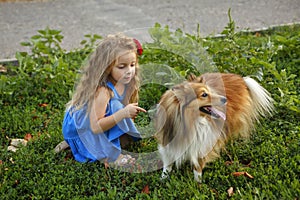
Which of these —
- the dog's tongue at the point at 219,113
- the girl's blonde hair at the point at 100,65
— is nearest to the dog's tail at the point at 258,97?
the dog's tongue at the point at 219,113

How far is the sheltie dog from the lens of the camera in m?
2.89

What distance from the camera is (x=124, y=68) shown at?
328cm

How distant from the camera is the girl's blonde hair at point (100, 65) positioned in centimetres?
323

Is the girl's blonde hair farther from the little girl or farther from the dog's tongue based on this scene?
the dog's tongue

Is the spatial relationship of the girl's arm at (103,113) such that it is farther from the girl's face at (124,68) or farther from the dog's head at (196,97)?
the dog's head at (196,97)

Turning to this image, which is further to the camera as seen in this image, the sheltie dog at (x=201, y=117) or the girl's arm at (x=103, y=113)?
the girl's arm at (x=103, y=113)

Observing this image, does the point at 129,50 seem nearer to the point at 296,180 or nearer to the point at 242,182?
the point at 242,182

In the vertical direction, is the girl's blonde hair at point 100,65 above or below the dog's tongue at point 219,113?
above

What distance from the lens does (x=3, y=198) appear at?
3238 millimetres

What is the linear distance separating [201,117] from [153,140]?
101 cm

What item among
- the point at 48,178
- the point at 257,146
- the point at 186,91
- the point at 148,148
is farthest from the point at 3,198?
the point at 257,146

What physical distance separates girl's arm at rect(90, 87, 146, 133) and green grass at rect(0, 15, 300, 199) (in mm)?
390

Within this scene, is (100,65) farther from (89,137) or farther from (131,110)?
(89,137)

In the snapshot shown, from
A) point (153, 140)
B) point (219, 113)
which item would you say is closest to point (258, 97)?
point (219, 113)
